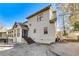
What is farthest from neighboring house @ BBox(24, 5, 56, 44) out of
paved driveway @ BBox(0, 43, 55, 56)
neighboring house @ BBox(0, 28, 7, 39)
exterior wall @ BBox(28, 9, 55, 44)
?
neighboring house @ BBox(0, 28, 7, 39)

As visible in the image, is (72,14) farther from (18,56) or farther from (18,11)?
(18,56)

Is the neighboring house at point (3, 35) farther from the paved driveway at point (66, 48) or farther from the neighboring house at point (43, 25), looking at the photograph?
the paved driveway at point (66, 48)

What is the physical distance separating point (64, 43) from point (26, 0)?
2.96ft

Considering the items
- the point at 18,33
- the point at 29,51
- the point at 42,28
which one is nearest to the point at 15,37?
the point at 18,33

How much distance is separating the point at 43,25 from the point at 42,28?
0.17 ft

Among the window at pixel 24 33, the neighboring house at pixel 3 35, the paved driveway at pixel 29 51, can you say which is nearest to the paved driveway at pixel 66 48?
the paved driveway at pixel 29 51

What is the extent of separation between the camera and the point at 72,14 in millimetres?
2482

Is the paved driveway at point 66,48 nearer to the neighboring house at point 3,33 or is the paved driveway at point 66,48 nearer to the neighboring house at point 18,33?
the neighboring house at point 18,33

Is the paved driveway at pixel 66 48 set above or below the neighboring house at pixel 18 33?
below

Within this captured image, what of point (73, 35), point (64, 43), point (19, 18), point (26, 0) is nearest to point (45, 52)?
point (64, 43)

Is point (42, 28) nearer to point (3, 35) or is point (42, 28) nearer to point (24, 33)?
point (24, 33)

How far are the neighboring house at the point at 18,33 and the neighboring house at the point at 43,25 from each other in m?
0.08

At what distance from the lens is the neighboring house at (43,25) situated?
2.45 metres

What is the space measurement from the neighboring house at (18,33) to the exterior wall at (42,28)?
0.27ft
